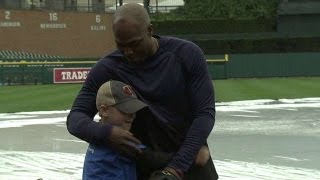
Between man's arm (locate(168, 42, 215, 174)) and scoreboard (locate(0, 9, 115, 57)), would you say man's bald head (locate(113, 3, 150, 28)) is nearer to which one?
man's arm (locate(168, 42, 215, 174))

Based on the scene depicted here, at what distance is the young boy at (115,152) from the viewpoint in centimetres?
321

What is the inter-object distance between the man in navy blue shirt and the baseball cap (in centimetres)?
10

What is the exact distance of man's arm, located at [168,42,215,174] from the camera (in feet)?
10.5

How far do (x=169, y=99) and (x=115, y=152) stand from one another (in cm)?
39

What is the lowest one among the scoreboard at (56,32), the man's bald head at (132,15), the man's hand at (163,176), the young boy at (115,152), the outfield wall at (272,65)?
the outfield wall at (272,65)

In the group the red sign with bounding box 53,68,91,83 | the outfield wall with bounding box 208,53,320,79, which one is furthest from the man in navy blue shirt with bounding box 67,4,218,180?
the outfield wall with bounding box 208,53,320,79

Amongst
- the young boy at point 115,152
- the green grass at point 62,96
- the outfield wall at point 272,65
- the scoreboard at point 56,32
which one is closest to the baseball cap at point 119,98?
the young boy at point 115,152

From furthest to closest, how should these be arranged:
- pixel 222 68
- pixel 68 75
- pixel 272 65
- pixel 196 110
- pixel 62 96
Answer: pixel 272 65 < pixel 222 68 < pixel 68 75 < pixel 62 96 < pixel 196 110

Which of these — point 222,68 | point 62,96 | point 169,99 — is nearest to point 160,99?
point 169,99

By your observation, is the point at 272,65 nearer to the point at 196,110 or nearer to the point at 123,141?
the point at 196,110

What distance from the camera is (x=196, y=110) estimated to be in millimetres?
3307

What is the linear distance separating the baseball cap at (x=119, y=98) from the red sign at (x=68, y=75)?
35.8m

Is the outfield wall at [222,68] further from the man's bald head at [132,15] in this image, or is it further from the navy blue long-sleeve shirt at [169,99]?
the man's bald head at [132,15]

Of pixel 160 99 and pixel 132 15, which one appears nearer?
pixel 132 15
